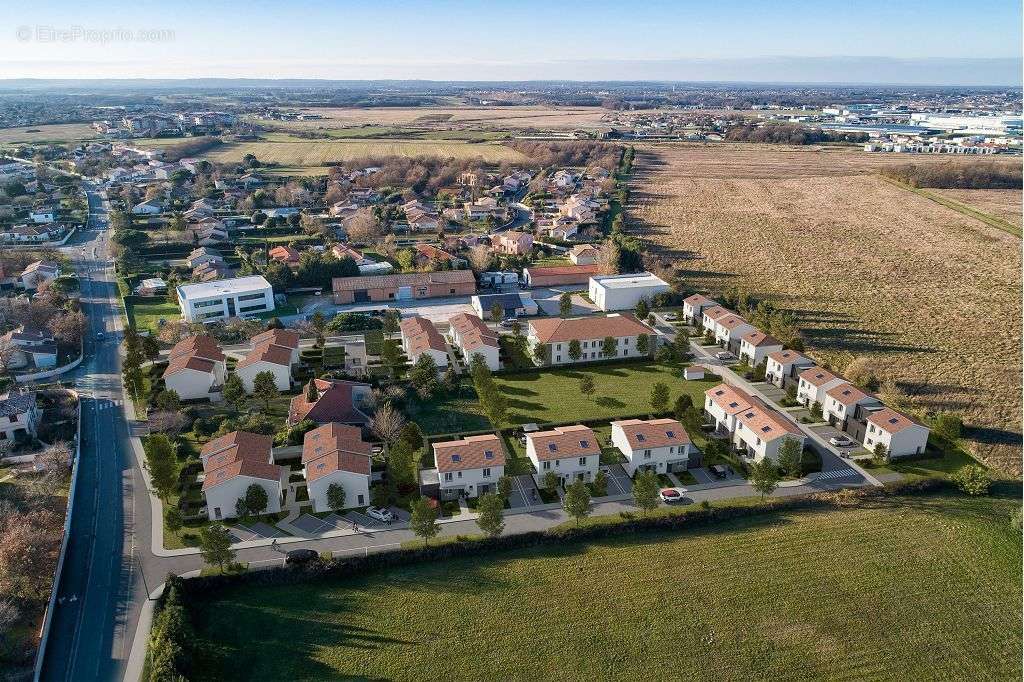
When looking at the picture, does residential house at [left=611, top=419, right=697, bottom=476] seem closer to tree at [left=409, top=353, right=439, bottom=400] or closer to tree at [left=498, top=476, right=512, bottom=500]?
tree at [left=498, top=476, right=512, bottom=500]

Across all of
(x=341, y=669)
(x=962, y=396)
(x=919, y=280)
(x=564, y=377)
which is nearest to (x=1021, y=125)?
(x=919, y=280)

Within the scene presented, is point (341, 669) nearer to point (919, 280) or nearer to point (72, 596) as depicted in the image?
point (72, 596)

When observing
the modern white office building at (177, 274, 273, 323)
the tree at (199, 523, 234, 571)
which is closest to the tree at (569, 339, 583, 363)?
the tree at (199, 523, 234, 571)

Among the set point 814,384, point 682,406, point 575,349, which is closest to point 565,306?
point 575,349

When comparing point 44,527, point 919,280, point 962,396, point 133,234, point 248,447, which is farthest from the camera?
point 133,234

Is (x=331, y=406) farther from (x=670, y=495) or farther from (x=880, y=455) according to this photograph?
(x=880, y=455)

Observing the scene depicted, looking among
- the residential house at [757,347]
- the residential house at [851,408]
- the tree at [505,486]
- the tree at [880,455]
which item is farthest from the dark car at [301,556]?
the residential house at [757,347]

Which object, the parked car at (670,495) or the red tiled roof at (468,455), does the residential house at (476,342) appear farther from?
the parked car at (670,495)
